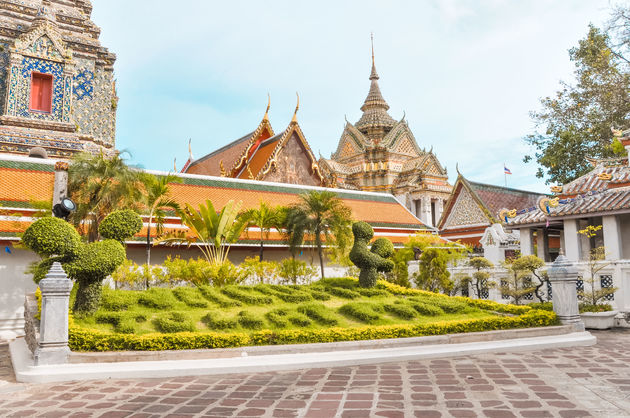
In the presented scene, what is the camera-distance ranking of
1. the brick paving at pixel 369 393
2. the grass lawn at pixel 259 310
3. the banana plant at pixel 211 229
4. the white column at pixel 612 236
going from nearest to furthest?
the brick paving at pixel 369 393
the grass lawn at pixel 259 310
the white column at pixel 612 236
the banana plant at pixel 211 229

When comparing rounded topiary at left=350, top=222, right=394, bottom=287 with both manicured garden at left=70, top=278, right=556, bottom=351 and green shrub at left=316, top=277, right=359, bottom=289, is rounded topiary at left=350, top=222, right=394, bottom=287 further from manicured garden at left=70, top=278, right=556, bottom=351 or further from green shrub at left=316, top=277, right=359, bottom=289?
manicured garden at left=70, top=278, right=556, bottom=351

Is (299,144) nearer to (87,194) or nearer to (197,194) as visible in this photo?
(197,194)

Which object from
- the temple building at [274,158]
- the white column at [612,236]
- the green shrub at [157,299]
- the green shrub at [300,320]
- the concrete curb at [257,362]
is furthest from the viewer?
the temple building at [274,158]

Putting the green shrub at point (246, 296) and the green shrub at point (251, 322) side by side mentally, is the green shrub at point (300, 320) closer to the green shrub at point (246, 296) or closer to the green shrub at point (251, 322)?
the green shrub at point (251, 322)

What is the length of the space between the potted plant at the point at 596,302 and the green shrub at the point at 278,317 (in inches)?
280

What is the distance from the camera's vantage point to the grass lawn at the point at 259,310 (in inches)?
350

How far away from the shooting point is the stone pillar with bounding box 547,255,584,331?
33.5 ft

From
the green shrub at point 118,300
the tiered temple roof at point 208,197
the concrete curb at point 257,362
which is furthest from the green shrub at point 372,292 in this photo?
the green shrub at point 118,300

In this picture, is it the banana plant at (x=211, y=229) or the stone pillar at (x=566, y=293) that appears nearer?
the stone pillar at (x=566, y=293)

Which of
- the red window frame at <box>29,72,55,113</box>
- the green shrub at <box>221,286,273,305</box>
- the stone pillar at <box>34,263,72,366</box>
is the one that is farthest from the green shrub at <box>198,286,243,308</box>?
the red window frame at <box>29,72,55,113</box>

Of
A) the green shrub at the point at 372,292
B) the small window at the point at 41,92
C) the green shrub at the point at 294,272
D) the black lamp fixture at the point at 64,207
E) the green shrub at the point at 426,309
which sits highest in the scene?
the small window at the point at 41,92

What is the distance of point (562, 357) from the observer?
8.12 m

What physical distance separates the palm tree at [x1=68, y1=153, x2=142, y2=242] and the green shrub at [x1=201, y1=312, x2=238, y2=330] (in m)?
4.51

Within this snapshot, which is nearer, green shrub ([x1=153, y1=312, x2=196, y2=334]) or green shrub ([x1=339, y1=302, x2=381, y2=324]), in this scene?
green shrub ([x1=153, y1=312, x2=196, y2=334])
